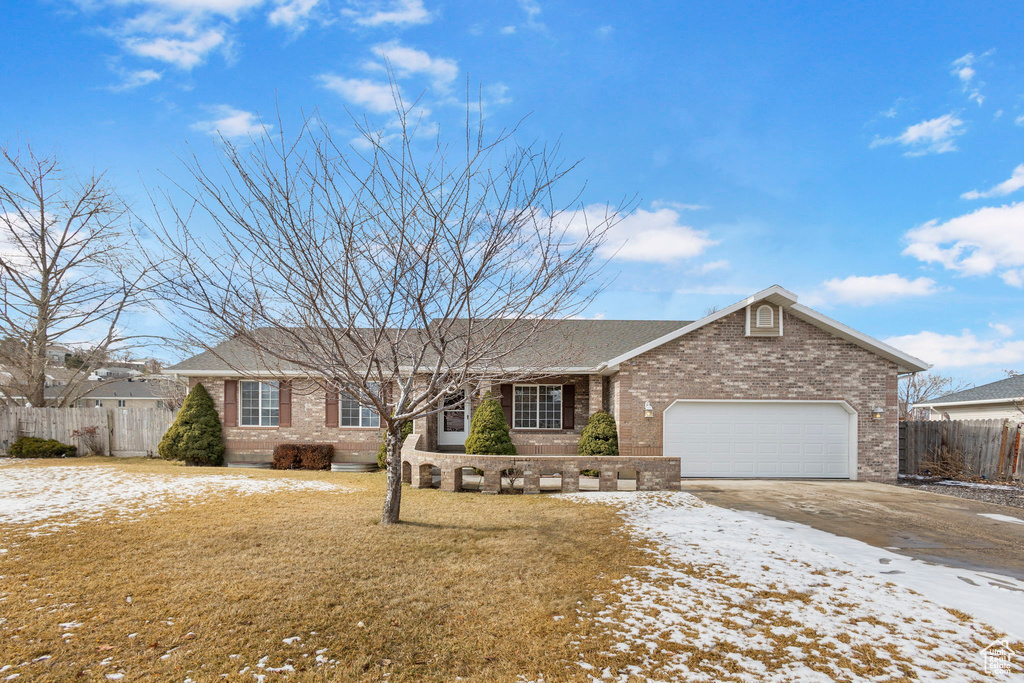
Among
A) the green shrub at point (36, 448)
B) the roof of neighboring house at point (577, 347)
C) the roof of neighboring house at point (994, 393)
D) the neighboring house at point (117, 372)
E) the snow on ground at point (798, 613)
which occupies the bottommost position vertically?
the green shrub at point (36, 448)

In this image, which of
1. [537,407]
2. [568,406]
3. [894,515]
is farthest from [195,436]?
[894,515]

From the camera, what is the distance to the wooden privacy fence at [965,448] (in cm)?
1488

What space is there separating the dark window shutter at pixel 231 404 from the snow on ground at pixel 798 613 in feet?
46.4

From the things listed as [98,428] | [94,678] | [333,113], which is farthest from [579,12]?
[98,428]

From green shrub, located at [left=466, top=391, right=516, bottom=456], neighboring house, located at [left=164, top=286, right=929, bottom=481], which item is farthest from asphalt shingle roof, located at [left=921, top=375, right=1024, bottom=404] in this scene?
green shrub, located at [left=466, top=391, right=516, bottom=456]

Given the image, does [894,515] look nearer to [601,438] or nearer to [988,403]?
[601,438]

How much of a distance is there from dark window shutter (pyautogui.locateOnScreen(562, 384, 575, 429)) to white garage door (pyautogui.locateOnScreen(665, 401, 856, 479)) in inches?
127

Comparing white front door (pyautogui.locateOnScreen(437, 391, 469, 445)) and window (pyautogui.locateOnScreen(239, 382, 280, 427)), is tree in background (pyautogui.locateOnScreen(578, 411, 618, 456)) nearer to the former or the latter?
white front door (pyautogui.locateOnScreen(437, 391, 469, 445))

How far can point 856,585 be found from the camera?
579 centimetres

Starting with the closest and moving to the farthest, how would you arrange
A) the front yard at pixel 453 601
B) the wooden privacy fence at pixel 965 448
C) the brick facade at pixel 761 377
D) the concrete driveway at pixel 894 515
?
the front yard at pixel 453 601 < the concrete driveway at pixel 894 515 < the brick facade at pixel 761 377 < the wooden privacy fence at pixel 965 448

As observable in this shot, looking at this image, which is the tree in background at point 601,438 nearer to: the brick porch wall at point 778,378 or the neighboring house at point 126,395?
the brick porch wall at point 778,378

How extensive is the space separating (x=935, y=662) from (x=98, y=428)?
74.5 ft

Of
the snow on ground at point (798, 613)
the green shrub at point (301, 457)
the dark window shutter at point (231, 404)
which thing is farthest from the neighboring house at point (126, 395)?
the snow on ground at point (798, 613)

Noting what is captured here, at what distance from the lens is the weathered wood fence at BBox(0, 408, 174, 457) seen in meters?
18.8
